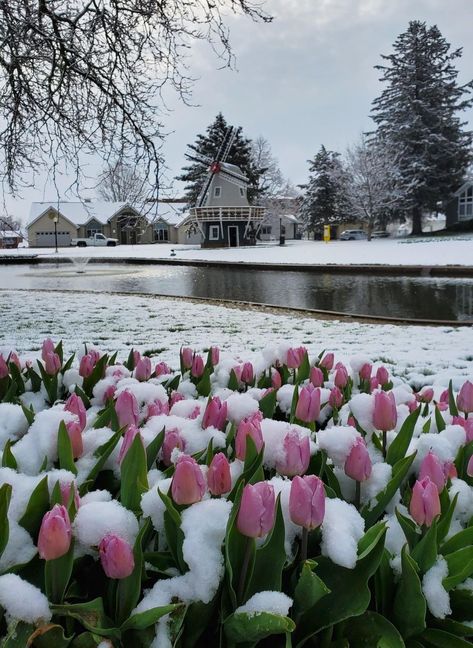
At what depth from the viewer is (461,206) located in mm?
41625

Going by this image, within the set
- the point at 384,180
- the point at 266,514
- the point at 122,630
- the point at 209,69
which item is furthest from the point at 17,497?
the point at 384,180

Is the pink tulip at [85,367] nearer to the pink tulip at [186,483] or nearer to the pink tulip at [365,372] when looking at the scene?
the pink tulip at [365,372]

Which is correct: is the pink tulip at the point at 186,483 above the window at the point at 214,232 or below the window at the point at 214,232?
below

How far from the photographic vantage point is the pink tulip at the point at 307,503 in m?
0.89

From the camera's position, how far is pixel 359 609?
860 mm

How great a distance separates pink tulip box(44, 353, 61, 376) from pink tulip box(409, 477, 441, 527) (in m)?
1.66

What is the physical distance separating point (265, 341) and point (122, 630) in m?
5.68

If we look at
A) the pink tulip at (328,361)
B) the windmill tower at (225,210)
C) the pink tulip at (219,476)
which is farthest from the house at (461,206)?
the pink tulip at (219,476)

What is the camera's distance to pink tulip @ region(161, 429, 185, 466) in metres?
1.39

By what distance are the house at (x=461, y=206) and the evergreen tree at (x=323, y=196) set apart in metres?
9.16

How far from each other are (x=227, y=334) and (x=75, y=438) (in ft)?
19.0

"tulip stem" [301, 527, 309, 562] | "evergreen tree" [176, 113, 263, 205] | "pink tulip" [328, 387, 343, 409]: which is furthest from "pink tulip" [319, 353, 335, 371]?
"evergreen tree" [176, 113, 263, 205]

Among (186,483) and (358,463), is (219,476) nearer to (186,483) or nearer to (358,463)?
(186,483)

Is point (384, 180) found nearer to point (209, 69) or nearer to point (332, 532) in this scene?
point (209, 69)
